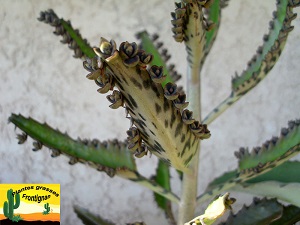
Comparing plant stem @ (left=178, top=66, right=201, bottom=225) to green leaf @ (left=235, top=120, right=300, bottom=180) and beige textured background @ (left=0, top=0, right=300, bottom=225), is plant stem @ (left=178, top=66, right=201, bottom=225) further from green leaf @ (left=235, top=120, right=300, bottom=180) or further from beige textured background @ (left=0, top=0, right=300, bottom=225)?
beige textured background @ (left=0, top=0, right=300, bottom=225)

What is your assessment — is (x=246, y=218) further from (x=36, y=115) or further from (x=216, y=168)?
(x=36, y=115)

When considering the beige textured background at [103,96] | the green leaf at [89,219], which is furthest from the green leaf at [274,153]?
the beige textured background at [103,96]

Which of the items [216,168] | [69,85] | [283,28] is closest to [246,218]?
[283,28]

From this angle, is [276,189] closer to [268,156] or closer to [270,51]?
[268,156]

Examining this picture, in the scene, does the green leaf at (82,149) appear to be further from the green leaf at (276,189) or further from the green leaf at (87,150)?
the green leaf at (276,189)

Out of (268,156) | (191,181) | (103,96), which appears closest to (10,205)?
(191,181)
